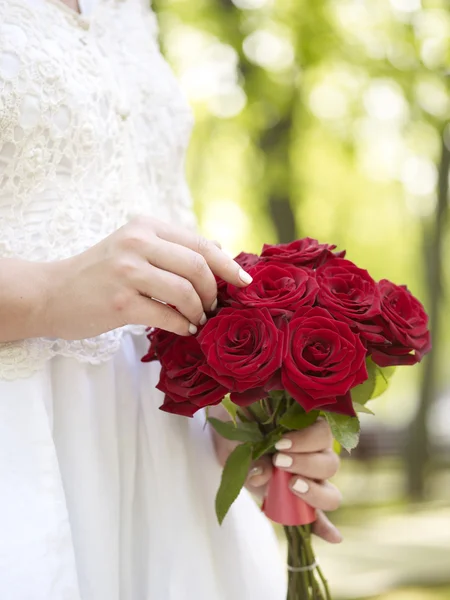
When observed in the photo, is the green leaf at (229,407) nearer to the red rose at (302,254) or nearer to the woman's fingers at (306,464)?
the woman's fingers at (306,464)

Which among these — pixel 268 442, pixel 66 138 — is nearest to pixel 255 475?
pixel 268 442

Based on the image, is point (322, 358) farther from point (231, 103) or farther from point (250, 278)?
point (231, 103)

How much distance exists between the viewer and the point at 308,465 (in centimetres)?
143

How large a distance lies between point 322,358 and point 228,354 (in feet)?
0.55

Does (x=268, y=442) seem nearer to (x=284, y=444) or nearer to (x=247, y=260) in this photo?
(x=284, y=444)

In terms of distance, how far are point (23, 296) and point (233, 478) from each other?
542 millimetres

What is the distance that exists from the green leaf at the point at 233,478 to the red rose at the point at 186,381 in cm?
17

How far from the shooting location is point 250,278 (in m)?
1.26

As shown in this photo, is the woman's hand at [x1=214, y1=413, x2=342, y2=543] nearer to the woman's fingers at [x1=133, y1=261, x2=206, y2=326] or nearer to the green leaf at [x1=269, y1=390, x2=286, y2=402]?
the green leaf at [x1=269, y1=390, x2=286, y2=402]

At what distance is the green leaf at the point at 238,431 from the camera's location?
139 centimetres

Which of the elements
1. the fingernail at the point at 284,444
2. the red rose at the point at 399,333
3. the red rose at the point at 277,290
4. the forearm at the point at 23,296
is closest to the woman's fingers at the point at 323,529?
the fingernail at the point at 284,444

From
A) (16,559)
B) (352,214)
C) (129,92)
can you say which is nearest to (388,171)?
(352,214)

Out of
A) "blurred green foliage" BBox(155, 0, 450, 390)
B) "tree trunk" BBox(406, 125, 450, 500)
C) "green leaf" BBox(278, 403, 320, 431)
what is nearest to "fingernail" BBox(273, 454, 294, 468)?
"green leaf" BBox(278, 403, 320, 431)

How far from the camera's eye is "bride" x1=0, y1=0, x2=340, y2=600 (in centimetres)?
119
